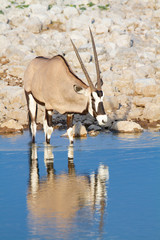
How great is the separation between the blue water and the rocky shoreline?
171 inches

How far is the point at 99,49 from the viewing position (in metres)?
25.2

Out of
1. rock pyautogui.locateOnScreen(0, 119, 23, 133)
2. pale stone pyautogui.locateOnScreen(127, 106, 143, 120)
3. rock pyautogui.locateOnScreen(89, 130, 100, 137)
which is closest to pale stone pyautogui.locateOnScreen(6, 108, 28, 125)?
rock pyautogui.locateOnScreen(0, 119, 23, 133)

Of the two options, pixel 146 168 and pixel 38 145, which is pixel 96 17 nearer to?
pixel 38 145

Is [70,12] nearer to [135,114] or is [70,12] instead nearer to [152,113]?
[135,114]

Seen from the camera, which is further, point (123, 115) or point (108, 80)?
point (108, 80)

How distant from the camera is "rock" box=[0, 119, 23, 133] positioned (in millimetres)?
15924

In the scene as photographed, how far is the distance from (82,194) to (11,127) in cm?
877

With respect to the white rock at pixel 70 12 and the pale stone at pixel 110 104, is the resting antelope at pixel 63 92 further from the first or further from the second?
the white rock at pixel 70 12

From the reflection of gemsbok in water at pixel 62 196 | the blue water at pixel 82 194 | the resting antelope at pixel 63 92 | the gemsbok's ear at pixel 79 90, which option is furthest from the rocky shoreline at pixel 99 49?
the reflection of gemsbok in water at pixel 62 196

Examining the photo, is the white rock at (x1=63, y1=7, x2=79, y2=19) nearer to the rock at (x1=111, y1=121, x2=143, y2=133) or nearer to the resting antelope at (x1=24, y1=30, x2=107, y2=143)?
the rock at (x1=111, y1=121, x2=143, y2=133)

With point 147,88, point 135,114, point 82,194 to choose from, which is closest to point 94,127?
point 135,114

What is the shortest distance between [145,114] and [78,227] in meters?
11.9

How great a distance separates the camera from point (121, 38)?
91.6 ft

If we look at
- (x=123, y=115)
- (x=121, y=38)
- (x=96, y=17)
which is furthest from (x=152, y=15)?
(x=123, y=115)
